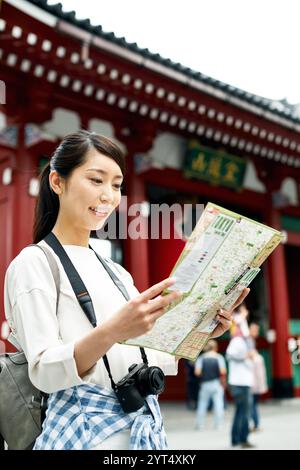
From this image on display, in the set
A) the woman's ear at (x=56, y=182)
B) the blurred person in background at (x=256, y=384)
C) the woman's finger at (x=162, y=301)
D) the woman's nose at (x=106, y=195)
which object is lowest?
the blurred person in background at (x=256, y=384)

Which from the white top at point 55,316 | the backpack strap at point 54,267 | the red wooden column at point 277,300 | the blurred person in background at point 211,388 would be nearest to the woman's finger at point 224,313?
the white top at point 55,316

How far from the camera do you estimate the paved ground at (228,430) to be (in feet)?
16.8

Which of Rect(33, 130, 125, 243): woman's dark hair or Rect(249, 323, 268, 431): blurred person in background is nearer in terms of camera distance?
Rect(33, 130, 125, 243): woman's dark hair

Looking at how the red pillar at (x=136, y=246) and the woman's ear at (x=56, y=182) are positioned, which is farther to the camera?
the red pillar at (x=136, y=246)

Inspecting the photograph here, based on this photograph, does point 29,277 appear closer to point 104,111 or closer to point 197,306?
point 197,306

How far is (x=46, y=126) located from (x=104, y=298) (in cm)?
499

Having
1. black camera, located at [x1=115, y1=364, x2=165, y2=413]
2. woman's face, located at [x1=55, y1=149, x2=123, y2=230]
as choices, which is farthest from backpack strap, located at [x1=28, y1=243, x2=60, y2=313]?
black camera, located at [x1=115, y1=364, x2=165, y2=413]

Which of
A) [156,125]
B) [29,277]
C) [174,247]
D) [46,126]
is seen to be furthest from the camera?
[174,247]

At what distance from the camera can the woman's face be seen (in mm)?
1476

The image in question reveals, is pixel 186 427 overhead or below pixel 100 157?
below

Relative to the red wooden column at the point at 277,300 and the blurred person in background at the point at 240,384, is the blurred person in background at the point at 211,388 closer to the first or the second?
the blurred person in background at the point at 240,384

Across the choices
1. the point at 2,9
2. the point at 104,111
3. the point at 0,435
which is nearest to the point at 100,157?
the point at 0,435

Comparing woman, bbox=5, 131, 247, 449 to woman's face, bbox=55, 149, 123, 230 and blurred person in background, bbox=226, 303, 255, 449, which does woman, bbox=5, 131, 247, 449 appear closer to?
woman's face, bbox=55, 149, 123, 230
